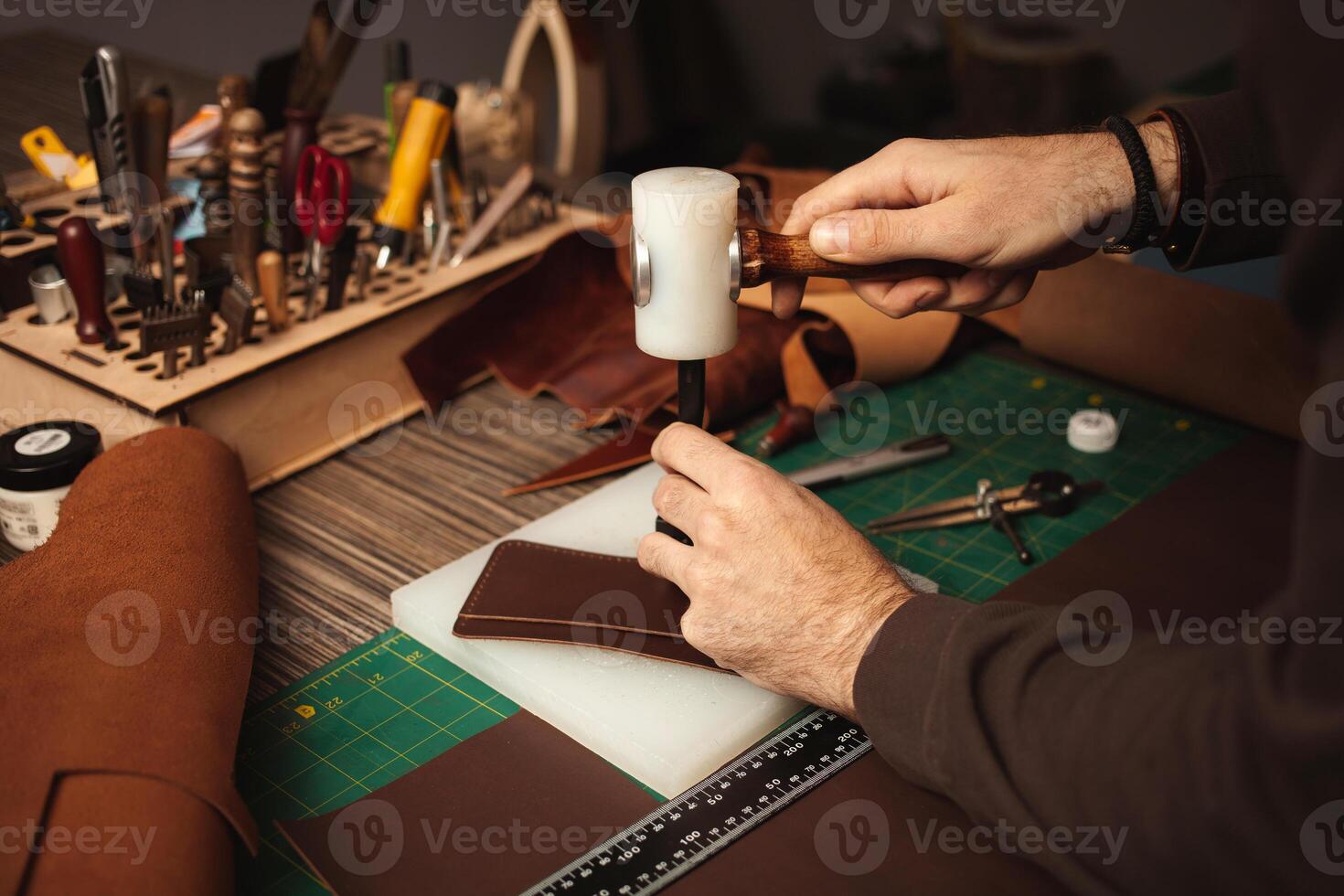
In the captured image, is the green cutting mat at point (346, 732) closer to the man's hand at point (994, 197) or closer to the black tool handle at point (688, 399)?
the black tool handle at point (688, 399)

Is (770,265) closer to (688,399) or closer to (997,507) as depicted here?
(688,399)

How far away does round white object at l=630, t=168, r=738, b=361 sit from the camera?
108cm

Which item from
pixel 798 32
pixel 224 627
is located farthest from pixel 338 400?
pixel 798 32

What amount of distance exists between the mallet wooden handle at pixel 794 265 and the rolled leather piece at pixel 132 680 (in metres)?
0.63

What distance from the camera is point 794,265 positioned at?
1196 millimetres

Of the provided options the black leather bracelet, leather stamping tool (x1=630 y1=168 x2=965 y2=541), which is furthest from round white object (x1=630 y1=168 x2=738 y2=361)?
the black leather bracelet

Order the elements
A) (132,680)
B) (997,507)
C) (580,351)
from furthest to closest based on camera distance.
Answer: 1. (580,351)
2. (997,507)
3. (132,680)

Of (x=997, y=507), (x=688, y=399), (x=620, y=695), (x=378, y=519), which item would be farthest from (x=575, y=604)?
(x=997, y=507)

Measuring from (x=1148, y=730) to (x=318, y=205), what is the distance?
4.10 ft

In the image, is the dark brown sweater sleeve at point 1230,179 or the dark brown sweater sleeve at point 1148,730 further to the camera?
the dark brown sweater sleeve at point 1230,179

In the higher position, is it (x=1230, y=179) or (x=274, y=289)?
(x=1230, y=179)

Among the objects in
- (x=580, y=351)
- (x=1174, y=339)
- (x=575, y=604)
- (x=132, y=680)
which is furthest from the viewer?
(x=580, y=351)

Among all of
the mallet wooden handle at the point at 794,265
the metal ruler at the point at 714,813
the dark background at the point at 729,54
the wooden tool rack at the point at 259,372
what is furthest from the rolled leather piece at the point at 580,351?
the dark background at the point at 729,54

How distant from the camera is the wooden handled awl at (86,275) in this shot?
1444mm
